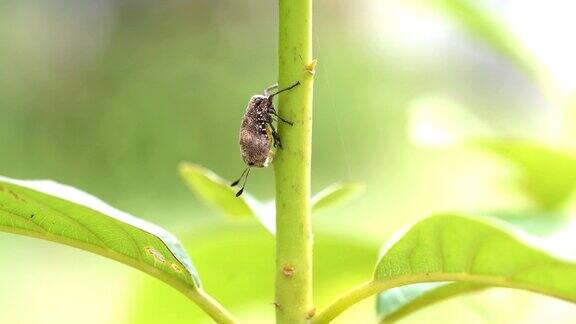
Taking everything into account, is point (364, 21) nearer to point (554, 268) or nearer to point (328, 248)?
point (328, 248)

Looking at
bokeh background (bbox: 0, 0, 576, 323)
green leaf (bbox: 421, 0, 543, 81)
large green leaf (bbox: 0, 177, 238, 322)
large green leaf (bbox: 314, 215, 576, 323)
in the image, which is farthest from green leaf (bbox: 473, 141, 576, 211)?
large green leaf (bbox: 0, 177, 238, 322)

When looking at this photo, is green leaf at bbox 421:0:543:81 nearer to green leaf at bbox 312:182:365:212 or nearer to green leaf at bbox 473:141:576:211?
green leaf at bbox 473:141:576:211

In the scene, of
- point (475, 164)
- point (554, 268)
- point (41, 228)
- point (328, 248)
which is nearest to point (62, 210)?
point (41, 228)

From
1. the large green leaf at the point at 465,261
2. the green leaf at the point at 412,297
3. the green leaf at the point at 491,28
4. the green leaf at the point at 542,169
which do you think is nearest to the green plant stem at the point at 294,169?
the large green leaf at the point at 465,261

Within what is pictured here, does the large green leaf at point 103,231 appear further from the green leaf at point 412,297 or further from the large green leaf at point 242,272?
the large green leaf at point 242,272

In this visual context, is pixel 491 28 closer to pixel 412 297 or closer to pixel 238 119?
pixel 412 297

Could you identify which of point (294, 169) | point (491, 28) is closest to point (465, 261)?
point (294, 169)
